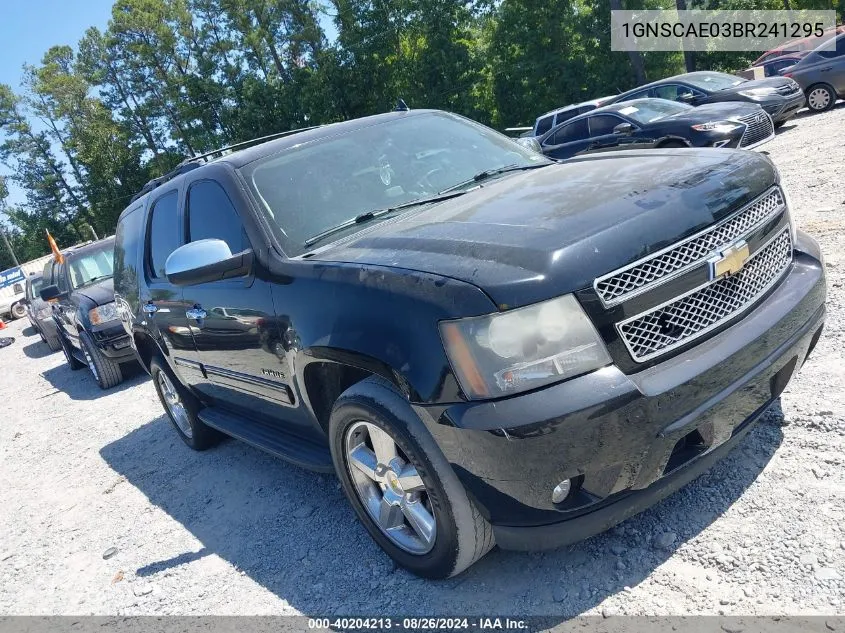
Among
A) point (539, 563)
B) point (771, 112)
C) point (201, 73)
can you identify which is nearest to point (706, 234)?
point (539, 563)

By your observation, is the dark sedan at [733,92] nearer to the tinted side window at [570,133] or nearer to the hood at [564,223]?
the tinted side window at [570,133]

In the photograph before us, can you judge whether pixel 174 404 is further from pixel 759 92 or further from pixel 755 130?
pixel 759 92

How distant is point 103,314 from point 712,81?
Answer: 41.9 feet

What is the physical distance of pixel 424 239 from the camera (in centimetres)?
281

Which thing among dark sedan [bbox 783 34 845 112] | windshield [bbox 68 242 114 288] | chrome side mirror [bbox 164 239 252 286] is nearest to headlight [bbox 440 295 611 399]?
chrome side mirror [bbox 164 239 252 286]

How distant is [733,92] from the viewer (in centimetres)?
1341

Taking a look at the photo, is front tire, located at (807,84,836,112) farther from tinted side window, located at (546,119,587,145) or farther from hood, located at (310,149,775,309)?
hood, located at (310,149,775,309)

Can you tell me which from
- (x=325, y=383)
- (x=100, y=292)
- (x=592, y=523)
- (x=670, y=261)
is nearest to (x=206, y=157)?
(x=325, y=383)

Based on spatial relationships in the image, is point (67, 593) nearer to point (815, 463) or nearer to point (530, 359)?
point (530, 359)

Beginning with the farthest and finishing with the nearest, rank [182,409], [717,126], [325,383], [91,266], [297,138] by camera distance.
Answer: [717,126]
[91,266]
[182,409]
[297,138]
[325,383]

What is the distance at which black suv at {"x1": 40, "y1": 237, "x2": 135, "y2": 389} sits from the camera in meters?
8.59

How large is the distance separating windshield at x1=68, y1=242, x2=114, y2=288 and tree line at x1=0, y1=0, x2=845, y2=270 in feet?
80.8

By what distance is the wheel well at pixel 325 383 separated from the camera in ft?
10.0

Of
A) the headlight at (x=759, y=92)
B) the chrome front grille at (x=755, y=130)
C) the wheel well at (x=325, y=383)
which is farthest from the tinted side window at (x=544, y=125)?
the wheel well at (x=325, y=383)
